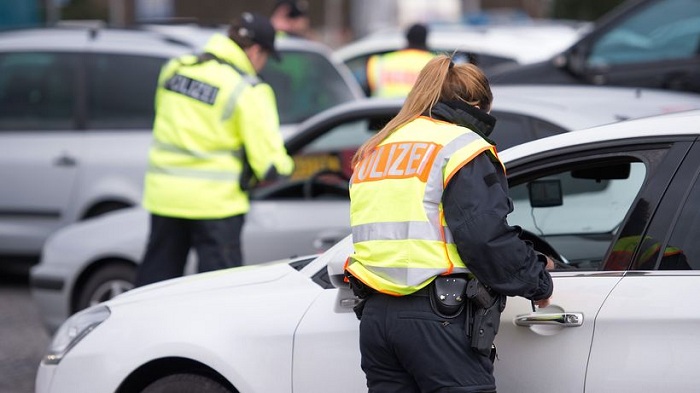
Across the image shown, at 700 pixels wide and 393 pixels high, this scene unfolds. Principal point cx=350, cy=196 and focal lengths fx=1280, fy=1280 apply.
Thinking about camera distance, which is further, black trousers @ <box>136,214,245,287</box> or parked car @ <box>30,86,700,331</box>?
black trousers @ <box>136,214,245,287</box>

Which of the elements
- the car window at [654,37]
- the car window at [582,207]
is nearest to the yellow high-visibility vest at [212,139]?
the car window at [582,207]

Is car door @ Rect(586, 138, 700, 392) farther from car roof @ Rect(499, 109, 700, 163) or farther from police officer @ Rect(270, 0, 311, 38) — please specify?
police officer @ Rect(270, 0, 311, 38)

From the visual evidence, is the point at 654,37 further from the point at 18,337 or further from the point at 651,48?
the point at 18,337

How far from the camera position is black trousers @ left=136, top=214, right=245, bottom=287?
5980 mm

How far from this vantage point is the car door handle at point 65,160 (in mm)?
8609

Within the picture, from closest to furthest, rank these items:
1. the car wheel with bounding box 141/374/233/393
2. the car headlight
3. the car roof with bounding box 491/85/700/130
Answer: the car wheel with bounding box 141/374/233/393, the car headlight, the car roof with bounding box 491/85/700/130

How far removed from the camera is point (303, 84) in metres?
9.09

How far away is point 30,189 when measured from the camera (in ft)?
28.5

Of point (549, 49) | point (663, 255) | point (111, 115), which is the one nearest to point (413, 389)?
point (663, 255)

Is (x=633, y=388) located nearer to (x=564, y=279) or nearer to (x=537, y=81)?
(x=564, y=279)

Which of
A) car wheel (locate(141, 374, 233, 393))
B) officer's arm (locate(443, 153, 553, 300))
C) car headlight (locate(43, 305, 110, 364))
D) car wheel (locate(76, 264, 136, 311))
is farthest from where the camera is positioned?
car wheel (locate(76, 264, 136, 311))

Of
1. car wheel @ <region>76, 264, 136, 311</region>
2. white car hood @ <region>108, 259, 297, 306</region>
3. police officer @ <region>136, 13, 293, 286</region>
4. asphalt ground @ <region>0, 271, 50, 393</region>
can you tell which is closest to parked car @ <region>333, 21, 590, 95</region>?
asphalt ground @ <region>0, 271, 50, 393</region>

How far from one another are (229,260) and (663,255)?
2809mm

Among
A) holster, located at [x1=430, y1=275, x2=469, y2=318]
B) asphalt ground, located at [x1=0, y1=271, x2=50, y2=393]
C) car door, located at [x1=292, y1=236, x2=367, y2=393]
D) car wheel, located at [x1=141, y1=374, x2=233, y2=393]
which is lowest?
asphalt ground, located at [x1=0, y1=271, x2=50, y2=393]
